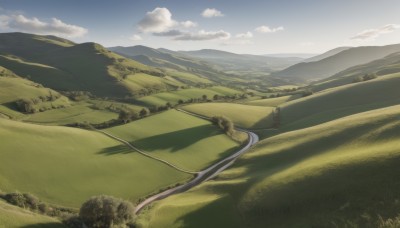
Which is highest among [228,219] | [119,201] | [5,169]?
[5,169]

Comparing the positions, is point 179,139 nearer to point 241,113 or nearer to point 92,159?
point 92,159

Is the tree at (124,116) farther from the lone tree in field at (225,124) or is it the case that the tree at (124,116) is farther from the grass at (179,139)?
the lone tree in field at (225,124)

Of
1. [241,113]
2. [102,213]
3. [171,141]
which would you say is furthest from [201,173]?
[241,113]

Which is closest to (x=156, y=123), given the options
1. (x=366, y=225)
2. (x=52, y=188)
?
(x=52, y=188)

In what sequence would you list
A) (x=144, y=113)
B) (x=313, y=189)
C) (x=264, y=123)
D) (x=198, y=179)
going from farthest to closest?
(x=264, y=123) < (x=144, y=113) < (x=198, y=179) < (x=313, y=189)

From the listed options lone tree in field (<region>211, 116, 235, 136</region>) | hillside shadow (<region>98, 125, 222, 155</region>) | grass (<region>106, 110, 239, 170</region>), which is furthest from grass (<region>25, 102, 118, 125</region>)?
lone tree in field (<region>211, 116, 235, 136</region>)

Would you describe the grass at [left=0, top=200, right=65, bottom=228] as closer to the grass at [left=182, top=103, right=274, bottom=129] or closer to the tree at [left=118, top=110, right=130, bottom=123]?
the tree at [left=118, top=110, right=130, bottom=123]

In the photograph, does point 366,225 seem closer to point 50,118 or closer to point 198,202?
point 198,202
